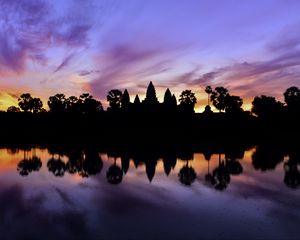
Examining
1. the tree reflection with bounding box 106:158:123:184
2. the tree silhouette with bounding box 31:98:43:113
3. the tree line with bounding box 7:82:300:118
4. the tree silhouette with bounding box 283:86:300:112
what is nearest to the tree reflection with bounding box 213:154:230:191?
the tree reflection with bounding box 106:158:123:184

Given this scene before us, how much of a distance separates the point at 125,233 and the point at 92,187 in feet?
38.5

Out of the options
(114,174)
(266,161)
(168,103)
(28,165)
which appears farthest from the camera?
(168,103)

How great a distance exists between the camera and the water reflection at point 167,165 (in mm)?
32844

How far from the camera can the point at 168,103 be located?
119m

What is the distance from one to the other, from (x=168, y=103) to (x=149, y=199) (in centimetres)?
9521

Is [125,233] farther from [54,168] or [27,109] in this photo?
[27,109]

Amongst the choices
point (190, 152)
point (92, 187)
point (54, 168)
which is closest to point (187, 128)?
point (190, 152)

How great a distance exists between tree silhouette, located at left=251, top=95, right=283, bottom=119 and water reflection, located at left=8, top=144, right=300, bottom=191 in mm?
79289

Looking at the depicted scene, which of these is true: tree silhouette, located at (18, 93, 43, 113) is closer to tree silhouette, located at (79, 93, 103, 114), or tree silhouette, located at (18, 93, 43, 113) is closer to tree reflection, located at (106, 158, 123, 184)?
tree silhouette, located at (79, 93, 103, 114)

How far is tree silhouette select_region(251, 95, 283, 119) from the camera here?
127912mm

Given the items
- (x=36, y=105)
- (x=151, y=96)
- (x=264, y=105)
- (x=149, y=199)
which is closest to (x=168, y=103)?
(x=151, y=96)

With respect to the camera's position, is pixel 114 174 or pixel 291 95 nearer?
pixel 114 174

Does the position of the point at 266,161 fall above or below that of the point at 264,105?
below

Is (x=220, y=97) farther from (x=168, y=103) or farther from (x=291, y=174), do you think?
(x=291, y=174)
